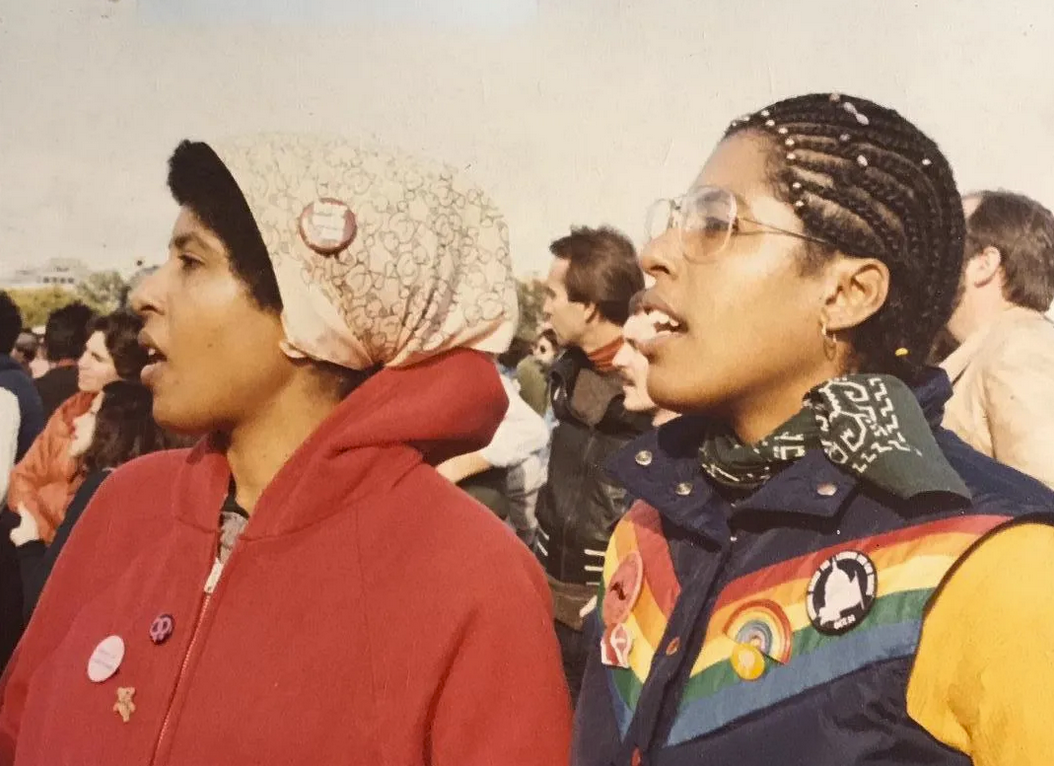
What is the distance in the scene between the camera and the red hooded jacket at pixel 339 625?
5.12 feet

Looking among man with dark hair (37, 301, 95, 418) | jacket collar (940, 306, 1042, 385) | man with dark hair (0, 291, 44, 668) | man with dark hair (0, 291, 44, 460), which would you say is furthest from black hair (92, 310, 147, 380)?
jacket collar (940, 306, 1042, 385)

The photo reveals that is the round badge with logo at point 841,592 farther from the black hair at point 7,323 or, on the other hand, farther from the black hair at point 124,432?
the black hair at point 7,323

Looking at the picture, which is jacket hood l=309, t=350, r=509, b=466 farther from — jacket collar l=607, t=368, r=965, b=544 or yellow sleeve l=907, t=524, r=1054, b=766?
yellow sleeve l=907, t=524, r=1054, b=766

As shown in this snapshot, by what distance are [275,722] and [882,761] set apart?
3.01 feet

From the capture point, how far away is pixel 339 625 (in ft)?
5.30

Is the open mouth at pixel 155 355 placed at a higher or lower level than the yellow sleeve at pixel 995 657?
higher

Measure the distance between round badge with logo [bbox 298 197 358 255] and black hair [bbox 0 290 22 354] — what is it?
379 cm

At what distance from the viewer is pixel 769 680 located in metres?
1.30

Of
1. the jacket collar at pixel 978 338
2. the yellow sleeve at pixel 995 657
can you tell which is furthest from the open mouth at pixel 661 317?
the jacket collar at pixel 978 338

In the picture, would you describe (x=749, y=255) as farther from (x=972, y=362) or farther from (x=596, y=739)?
(x=972, y=362)

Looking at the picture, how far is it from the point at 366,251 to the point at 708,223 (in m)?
0.63

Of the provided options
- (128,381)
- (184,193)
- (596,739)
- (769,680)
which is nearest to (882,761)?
(769,680)

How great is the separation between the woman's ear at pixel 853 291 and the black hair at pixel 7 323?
4524 millimetres

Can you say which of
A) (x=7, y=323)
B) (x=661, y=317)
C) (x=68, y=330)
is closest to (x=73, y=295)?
(x=68, y=330)
